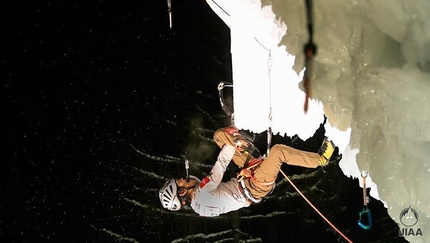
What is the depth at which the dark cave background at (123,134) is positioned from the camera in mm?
2035

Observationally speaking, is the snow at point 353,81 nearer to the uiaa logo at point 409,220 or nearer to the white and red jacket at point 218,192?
the uiaa logo at point 409,220

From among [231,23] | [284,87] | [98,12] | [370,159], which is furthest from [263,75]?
[98,12]

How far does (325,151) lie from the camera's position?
2.22 m

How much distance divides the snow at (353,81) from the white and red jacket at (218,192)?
0.21 metres

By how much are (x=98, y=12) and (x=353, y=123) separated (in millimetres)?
1303

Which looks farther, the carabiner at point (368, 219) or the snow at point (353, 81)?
the carabiner at point (368, 219)

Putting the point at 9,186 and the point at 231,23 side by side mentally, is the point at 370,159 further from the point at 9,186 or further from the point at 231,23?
the point at 9,186

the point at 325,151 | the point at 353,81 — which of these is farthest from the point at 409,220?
the point at 353,81

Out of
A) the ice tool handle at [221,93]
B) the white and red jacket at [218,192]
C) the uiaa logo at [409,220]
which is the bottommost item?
the uiaa logo at [409,220]

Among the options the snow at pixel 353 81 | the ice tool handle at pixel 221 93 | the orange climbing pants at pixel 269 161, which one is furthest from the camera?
the ice tool handle at pixel 221 93

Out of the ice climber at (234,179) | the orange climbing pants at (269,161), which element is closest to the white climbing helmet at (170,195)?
the ice climber at (234,179)

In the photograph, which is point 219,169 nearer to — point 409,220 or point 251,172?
point 251,172

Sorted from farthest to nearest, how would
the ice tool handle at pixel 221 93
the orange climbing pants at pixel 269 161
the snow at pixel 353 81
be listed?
the ice tool handle at pixel 221 93
the orange climbing pants at pixel 269 161
the snow at pixel 353 81

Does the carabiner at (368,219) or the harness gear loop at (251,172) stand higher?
the harness gear loop at (251,172)
